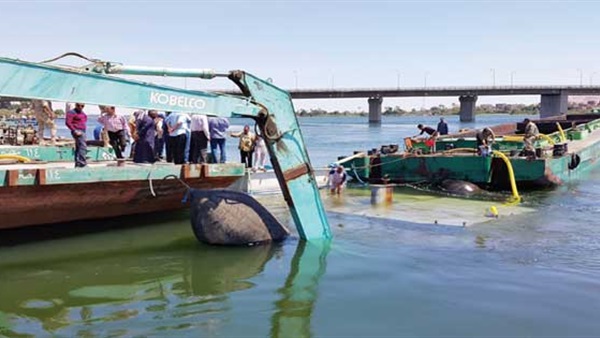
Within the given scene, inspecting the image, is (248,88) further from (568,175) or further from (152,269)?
(568,175)

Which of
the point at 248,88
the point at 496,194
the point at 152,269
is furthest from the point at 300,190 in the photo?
the point at 496,194

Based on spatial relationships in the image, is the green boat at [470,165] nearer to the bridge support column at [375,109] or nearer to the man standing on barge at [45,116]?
the man standing on barge at [45,116]

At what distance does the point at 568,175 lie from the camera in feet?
57.9

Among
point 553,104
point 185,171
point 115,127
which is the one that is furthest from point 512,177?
point 553,104

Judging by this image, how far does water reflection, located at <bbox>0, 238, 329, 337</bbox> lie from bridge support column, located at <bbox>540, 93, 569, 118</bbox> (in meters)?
82.8

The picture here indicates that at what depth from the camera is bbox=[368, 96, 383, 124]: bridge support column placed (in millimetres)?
93812

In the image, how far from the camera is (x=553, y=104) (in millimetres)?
85188

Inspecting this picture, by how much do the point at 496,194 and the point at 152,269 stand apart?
9.35 m

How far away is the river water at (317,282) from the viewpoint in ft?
18.6

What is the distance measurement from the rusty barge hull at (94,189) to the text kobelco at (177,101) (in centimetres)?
183

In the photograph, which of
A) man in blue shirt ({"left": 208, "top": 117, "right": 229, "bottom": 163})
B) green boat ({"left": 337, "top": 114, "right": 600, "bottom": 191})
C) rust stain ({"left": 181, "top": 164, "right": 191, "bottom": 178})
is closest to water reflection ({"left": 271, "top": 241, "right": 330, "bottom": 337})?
rust stain ({"left": 181, "top": 164, "right": 191, "bottom": 178})

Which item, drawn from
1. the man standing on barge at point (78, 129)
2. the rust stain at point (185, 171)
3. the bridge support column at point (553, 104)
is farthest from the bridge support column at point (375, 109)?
the man standing on barge at point (78, 129)

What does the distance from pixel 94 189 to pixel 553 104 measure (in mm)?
84458

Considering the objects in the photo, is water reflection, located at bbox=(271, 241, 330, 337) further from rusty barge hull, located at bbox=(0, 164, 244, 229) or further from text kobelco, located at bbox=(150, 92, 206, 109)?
rusty barge hull, located at bbox=(0, 164, 244, 229)
